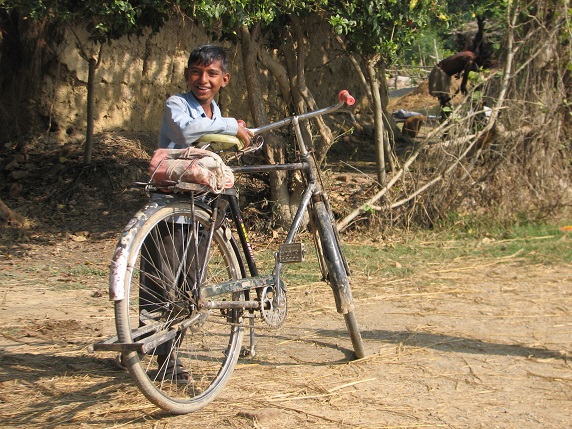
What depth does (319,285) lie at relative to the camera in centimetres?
644

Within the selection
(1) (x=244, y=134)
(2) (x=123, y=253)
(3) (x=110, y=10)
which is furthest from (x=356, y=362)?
(3) (x=110, y=10)

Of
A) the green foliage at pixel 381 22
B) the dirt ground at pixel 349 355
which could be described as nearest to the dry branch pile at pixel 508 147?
the green foliage at pixel 381 22

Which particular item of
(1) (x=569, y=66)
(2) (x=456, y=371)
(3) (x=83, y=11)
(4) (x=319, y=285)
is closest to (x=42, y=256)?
(3) (x=83, y=11)

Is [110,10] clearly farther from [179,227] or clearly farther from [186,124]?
[179,227]

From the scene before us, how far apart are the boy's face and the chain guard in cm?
107

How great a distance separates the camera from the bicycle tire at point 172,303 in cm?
325

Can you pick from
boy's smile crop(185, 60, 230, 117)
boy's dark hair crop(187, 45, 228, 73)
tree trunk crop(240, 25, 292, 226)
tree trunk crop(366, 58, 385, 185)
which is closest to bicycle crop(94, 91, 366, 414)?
boy's smile crop(185, 60, 230, 117)

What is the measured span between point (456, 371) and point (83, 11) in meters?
4.57

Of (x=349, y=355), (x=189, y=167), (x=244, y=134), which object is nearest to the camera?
(x=189, y=167)

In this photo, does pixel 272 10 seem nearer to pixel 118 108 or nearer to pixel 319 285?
pixel 319 285

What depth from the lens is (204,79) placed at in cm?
397

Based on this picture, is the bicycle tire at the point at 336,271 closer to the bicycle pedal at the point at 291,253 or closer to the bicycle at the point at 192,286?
the bicycle at the point at 192,286

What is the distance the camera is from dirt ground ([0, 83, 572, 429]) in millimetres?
3654

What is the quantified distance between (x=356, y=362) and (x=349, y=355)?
0.39 feet
